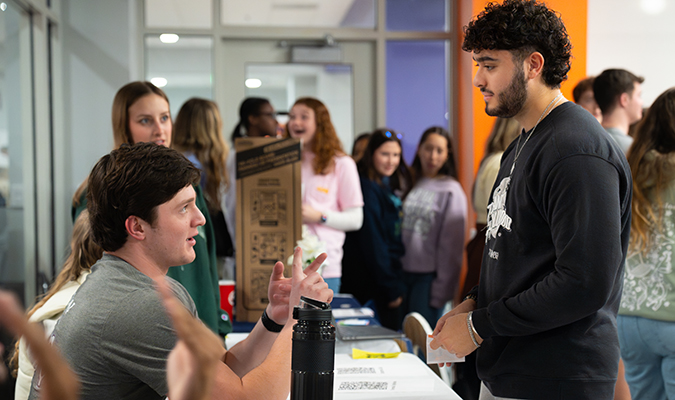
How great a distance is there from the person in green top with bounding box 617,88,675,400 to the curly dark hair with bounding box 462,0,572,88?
0.99 meters

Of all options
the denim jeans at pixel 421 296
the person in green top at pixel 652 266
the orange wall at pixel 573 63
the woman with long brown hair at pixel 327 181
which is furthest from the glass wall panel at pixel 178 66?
the person in green top at pixel 652 266

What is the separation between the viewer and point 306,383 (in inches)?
34.8

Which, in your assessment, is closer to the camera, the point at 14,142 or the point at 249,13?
the point at 14,142

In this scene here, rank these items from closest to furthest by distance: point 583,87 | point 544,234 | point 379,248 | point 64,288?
point 544,234 → point 64,288 → point 583,87 → point 379,248

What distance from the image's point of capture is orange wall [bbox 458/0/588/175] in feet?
14.8

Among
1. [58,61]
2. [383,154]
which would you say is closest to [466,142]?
[383,154]

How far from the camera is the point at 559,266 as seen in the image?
113 centimetres

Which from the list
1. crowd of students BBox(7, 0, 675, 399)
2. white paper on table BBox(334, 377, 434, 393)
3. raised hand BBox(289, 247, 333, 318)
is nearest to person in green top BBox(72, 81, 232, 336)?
crowd of students BBox(7, 0, 675, 399)

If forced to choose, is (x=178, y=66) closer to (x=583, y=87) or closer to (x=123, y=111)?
(x=123, y=111)

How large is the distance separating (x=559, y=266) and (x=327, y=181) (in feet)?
6.38

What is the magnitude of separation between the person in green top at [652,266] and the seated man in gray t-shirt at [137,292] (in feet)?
4.81

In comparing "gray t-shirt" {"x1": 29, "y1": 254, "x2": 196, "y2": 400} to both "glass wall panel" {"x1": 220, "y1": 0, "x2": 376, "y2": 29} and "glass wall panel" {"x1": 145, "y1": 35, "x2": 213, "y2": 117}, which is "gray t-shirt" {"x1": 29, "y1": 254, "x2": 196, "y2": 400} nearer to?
"glass wall panel" {"x1": 145, "y1": 35, "x2": 213, "y2": 117}

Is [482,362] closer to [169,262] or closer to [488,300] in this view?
[488,300]

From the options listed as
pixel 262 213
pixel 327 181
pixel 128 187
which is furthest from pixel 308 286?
pixel 327 181
